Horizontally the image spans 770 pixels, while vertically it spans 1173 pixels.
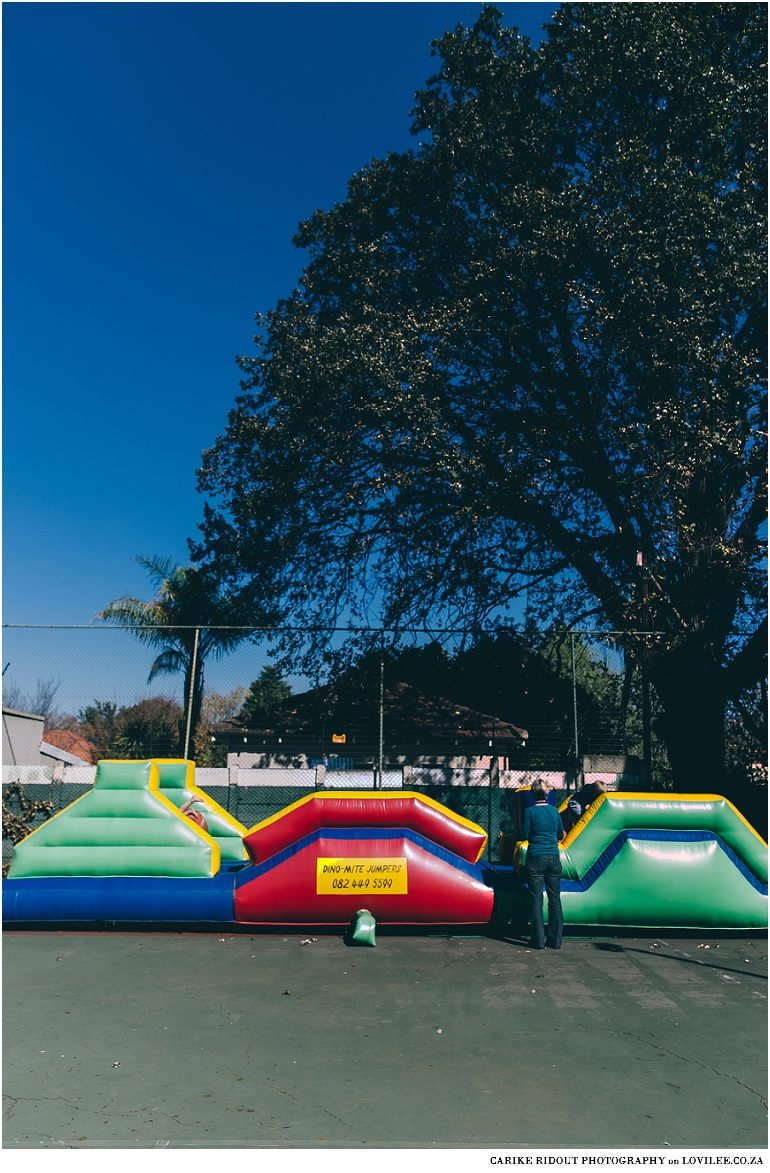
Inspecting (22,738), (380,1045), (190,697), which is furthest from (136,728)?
(380,1045)

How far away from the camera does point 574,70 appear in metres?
13.5

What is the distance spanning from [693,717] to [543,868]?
6.47 m

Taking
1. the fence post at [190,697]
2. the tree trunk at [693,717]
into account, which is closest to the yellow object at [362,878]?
the fence post at [190,697]

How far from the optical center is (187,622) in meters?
18.7

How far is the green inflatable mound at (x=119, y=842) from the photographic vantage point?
819 cm

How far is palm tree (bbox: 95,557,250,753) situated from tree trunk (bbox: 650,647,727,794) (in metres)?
7.47

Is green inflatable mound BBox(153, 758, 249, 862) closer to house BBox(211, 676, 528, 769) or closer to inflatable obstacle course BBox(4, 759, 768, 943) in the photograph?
inflatable obstacle course BBox(4, 759, 768, 943)

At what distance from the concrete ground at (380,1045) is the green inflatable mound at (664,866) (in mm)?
418

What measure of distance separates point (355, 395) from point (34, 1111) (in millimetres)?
11308

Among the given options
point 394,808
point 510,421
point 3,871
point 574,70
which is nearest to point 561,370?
point 510,421

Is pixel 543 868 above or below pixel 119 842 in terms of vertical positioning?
above

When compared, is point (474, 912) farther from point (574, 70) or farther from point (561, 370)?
point (574, 70)

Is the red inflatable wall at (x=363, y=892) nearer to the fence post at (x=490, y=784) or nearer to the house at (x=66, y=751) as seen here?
the fence post at (x=490, y=784)

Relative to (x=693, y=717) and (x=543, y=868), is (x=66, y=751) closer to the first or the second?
(x=693, y=717)
